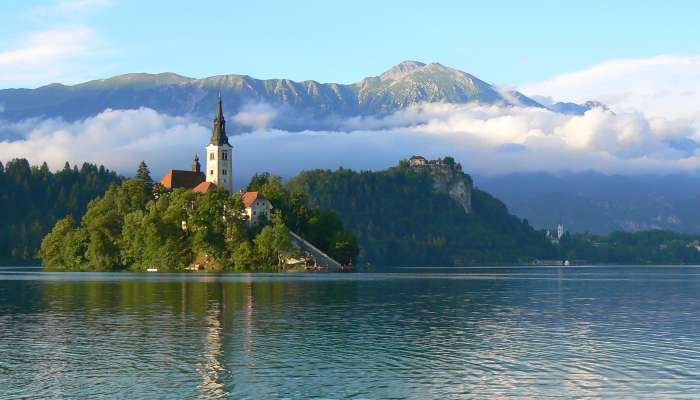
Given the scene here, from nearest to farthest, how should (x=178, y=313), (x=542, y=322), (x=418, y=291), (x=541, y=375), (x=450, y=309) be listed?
(x=541, y=375), (x=542, y=322), (x=178, y=313), (x=450, y=309), (x=418, y=291)

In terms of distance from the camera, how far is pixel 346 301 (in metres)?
97.9

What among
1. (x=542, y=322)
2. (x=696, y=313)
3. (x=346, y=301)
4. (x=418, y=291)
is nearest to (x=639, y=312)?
(x=696, y=313)

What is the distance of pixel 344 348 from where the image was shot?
55.7 m

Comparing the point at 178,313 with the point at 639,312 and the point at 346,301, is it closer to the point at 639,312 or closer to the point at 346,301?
the point at 346,301

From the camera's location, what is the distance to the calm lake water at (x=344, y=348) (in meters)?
42.5

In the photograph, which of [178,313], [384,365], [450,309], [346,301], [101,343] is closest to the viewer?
[384,365]

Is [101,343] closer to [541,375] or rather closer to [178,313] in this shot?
[178,313]

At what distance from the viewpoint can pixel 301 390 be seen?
41.7 m

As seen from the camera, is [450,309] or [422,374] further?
Result: [450,309]

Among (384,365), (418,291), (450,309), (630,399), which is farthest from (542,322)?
(418,291)

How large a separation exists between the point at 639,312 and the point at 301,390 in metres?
52.0

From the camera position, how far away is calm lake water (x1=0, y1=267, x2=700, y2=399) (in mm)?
42469

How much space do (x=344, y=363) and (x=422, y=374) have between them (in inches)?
208

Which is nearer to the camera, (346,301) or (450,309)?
(450,309)
